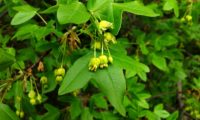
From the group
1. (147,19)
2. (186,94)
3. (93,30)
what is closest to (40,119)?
(93,30)

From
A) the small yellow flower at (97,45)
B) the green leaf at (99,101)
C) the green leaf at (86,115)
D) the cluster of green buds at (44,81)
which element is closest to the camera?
the small yellow flower at (97,45)

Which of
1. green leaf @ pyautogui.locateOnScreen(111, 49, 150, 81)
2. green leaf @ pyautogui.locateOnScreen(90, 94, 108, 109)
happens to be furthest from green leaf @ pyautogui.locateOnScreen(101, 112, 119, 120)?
green leaf @ pyautogui.locateOnScreen(111, 49, 150, 81)

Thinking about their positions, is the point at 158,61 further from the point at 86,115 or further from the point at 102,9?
the point at 102,9

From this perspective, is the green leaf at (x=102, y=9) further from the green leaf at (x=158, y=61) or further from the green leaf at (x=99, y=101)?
the green leaf at (x=158, y=61)

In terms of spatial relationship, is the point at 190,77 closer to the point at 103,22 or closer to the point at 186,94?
the point at 186,94

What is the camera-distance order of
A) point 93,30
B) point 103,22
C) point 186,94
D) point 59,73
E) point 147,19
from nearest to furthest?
point 103,22, point 93,30, point 59,73, point 147,19, point 186,94

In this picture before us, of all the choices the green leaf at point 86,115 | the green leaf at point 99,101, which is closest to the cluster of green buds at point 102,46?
the green leaf at point 86,115

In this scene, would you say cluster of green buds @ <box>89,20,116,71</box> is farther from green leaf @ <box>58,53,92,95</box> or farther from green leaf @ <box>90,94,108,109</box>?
green leaf @ <box>90,94,108,109</box>
